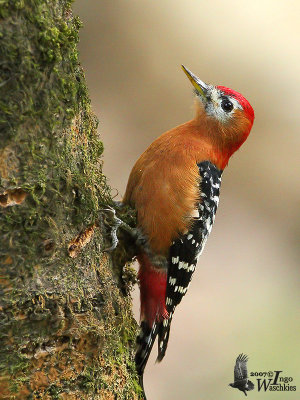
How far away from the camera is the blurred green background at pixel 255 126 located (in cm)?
764

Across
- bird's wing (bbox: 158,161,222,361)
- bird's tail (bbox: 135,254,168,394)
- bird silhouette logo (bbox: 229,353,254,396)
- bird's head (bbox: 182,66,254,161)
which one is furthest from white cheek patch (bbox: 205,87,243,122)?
bird silhouette logo (bbox: 229,353,254,396)

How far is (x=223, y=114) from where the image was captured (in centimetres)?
449

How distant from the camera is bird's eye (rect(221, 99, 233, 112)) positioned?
4.51 m

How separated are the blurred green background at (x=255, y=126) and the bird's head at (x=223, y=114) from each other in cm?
319

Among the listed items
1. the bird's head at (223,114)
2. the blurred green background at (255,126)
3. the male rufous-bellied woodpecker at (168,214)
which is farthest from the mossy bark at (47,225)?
the blurred green background at (255,126)

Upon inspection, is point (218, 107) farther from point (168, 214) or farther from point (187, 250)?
point (187, 250)

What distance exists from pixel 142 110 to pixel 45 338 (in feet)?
20.9

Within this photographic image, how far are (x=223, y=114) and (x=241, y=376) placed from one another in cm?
333

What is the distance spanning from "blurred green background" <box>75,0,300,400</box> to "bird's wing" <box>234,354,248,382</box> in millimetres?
351

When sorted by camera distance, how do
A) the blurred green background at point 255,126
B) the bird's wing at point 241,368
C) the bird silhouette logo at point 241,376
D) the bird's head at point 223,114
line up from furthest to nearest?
the blurred green background at point 255,126, the bird's wing at point 241,368, the bird silhouette logo at point 241,376, the bird's head at point 223,114

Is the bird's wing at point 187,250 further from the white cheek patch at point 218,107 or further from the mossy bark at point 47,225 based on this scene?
the mossy bark at point 47,225

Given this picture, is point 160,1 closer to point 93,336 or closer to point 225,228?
point 225,228

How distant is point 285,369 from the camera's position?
21.4ft

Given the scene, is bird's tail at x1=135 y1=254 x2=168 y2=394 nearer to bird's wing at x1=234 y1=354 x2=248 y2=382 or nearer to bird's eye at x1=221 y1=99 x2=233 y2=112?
bird's eye at x1=221 y1=99 x2=233 y2=112
